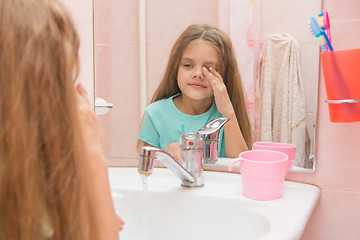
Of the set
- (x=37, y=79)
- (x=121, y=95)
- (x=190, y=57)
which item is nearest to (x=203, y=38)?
(x=190, y=57)

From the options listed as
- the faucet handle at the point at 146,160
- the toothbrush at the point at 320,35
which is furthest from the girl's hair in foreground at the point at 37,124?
the toothbrush at the point at 320,35

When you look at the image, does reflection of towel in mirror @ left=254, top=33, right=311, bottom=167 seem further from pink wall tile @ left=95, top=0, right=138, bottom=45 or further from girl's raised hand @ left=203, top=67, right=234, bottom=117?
pink wall tile @ left=95, top=0, right=138, bottom=45

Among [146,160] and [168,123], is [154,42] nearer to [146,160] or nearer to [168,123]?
[168,123]

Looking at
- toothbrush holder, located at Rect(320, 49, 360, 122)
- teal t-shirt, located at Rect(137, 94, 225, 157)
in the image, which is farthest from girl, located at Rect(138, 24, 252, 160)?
toothbrush holder, located at Rect(320, 49, 360, 122)

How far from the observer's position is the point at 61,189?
41 cm

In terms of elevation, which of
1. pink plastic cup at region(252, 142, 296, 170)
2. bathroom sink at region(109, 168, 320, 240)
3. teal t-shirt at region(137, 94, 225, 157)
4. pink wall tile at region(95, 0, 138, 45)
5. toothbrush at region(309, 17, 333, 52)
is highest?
pink wall tile at region(95, 0, 138, 45)

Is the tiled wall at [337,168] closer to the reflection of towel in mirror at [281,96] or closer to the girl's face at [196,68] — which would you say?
the reflection of towel in mirror at [281,96]

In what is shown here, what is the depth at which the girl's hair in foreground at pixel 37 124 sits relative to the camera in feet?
1.26

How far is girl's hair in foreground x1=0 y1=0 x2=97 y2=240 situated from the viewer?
0.38 meters

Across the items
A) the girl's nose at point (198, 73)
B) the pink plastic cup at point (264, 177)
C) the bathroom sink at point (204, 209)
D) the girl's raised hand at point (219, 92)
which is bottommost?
the bathroom sink at point (204, 209)

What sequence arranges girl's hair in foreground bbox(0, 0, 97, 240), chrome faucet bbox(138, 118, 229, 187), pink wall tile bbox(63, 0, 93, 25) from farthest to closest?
pink wall tile bbox(63, 0, 93, 25)
chrome faucet bbox(138, 118, 229, 187)
girl's hair in foreground bbox(0, 0, 97, 240)

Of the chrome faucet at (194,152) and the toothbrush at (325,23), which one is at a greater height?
the toothbrush at (325,23)

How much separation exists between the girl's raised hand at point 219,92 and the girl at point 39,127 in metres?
0.59

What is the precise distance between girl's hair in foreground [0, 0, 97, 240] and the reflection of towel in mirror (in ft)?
2.00
